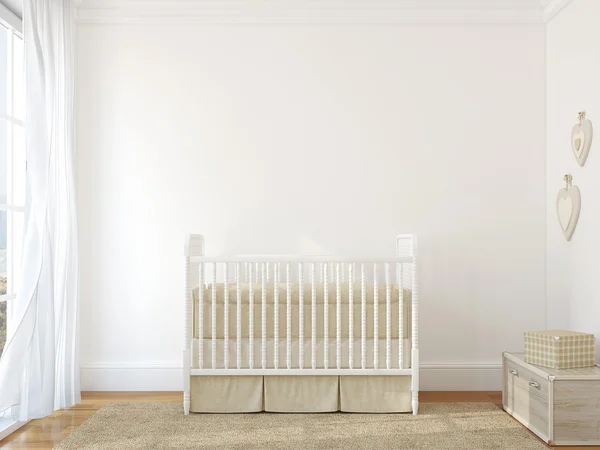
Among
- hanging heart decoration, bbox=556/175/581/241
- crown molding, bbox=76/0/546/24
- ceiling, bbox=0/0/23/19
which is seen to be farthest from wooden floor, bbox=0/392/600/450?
crown molding, bbox=76/0/546/24

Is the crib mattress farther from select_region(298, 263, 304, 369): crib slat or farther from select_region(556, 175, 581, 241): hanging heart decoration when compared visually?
select_region(556, 175, 581, 241): hanging heart decoration

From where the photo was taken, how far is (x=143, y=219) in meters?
3.47

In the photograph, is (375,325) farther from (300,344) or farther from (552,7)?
(552,7)

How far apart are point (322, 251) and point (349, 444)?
1243 mm

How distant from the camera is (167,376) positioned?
11.3 ft

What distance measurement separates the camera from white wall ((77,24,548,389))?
346 centimetres

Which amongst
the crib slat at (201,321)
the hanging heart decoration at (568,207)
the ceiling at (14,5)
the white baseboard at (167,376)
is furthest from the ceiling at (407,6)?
the white baseboard at (167,376)

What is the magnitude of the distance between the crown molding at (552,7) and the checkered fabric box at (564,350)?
1769 mm

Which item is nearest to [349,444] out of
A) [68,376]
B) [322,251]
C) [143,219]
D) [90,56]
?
[322,251]

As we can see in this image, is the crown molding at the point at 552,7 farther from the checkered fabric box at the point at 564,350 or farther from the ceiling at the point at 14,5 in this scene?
the ceiling at the point at 14,5

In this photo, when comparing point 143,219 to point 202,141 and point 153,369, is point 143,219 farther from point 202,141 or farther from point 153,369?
point 153,369

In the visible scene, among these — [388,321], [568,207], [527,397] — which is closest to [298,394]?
[388,321]

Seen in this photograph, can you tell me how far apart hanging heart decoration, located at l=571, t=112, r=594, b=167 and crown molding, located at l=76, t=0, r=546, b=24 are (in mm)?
810

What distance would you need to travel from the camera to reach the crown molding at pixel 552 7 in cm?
323
